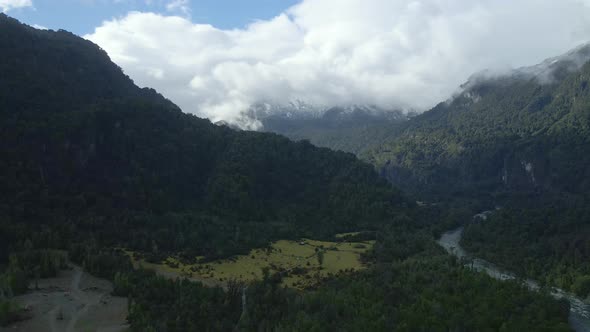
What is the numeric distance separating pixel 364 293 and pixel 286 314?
13.8m

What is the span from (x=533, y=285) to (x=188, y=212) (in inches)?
3047

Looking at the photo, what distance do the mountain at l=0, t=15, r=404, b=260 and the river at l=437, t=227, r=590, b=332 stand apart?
19239mm

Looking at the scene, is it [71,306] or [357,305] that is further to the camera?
[357,305]

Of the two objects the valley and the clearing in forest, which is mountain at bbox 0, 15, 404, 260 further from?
the valley

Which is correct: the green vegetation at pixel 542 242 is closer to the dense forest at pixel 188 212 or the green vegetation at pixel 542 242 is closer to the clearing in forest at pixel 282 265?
the dense forest at pixel 188 212

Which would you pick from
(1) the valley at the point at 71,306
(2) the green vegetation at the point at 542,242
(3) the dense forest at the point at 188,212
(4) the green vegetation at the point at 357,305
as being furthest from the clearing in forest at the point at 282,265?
(2) the green vegetation at the point at 542,242

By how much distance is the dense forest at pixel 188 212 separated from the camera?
71.2 meters

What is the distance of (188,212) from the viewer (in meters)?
127

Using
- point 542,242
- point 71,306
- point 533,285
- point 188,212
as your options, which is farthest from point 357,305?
point 542,242

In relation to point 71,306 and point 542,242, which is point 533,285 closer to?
point 542,242

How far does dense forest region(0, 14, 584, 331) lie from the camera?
2803 inches

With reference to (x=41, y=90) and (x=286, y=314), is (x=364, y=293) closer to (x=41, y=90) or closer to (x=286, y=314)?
(x=286, y=314)

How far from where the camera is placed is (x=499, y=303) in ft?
248

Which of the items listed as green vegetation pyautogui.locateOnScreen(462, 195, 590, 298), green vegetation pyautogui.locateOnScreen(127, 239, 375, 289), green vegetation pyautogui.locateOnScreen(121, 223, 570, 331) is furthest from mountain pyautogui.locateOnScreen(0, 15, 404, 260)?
green vegetation pyautogui.locateOnScreen(462, 195, 590, 298)
